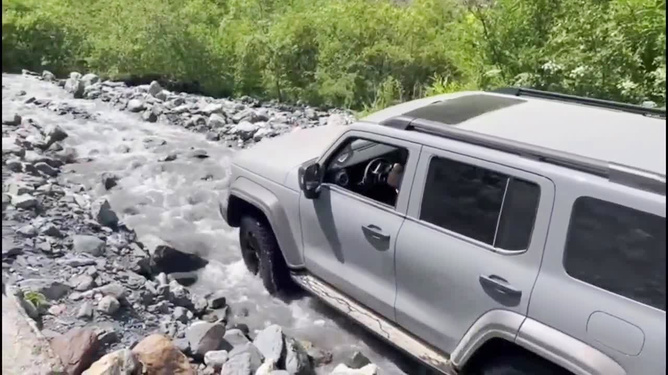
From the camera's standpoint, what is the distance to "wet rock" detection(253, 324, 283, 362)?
522 centimetres

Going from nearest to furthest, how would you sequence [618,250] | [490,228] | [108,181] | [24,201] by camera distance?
[618,250], [490,228], [24,201], [108,181]

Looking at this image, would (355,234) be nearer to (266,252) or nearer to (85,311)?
(266,252)

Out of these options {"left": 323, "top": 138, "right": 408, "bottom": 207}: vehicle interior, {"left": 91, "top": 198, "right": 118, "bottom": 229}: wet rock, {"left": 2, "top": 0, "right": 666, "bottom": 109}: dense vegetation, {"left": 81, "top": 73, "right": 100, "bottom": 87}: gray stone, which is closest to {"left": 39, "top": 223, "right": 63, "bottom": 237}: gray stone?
{"left": 91, "top": 198, "right": 118, "bottom": 229}: wet rock

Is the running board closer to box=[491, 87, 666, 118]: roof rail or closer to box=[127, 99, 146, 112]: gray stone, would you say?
box=[491, 87, 666, 118]: roof rail

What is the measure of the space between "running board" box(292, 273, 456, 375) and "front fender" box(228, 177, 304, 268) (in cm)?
17

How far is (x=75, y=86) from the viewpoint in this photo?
1545 centimetres

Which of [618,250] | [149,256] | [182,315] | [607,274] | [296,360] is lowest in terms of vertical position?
[149,256]

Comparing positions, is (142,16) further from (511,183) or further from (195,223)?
(511,183)

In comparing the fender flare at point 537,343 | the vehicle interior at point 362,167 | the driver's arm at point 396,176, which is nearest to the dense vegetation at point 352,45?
the vehicle interior at point 362,167

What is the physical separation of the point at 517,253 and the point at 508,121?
3.26ft

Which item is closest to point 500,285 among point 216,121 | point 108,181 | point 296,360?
point 296,360

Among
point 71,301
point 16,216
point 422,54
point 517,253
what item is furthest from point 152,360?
point 422,54

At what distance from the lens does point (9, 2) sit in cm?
1805

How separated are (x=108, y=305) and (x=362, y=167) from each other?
235 centimetres
